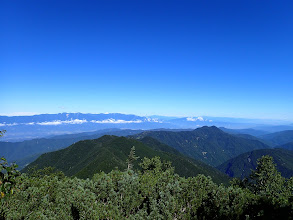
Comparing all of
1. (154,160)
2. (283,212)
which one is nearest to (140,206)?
(283,212)

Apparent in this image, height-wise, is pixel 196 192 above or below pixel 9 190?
below

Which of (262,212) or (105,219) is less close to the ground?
(262,212)

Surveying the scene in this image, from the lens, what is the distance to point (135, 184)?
2362 centimetres

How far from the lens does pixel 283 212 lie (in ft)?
55.1

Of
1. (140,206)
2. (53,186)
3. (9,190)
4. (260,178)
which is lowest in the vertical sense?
(260,178)

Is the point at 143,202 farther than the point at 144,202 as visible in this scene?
No

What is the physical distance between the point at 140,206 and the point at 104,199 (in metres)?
4.79

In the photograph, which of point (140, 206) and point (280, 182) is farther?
point (280, 182)

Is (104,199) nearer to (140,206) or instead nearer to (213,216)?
(140,206)

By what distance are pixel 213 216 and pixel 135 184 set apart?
998 centimetres

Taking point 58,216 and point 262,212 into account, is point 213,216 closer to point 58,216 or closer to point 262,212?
point 262,212

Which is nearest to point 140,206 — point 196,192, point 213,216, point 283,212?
point 196,192

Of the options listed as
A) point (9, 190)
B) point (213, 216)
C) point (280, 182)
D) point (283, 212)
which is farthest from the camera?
point (280, 182)

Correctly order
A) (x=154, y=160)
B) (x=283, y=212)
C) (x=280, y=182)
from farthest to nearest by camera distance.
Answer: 1. (x=154, y=160)
2. (x=280, y=182)
3. (x=283, y=212)
